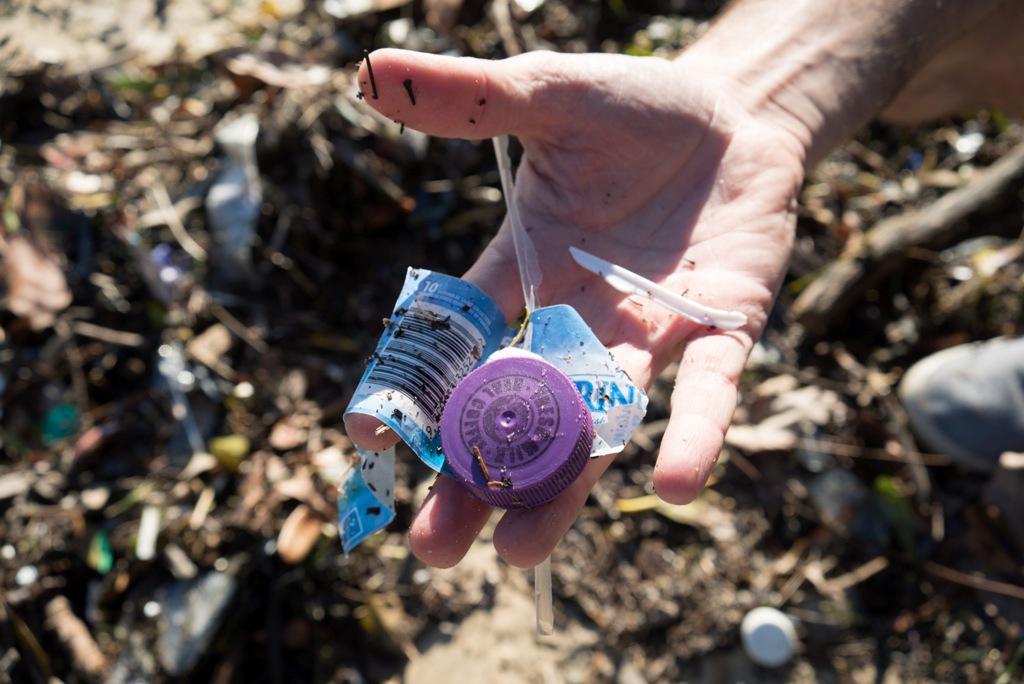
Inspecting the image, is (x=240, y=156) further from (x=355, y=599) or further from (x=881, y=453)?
(x=881, y=453)

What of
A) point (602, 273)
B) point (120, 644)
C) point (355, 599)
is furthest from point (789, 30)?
point (120, 644)

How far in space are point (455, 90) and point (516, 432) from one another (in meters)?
0.91

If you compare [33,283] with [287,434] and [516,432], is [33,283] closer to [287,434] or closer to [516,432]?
[287,434]

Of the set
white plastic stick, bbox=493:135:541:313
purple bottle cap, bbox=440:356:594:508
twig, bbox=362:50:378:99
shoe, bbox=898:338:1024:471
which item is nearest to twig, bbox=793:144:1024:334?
shoe, bbox=898:338:1024:471

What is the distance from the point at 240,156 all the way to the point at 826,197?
111 inches

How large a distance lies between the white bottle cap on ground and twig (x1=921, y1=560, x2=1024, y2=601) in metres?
0.67

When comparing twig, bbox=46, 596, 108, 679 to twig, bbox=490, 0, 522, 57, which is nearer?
twig, bbox=46, 596, 108, 679

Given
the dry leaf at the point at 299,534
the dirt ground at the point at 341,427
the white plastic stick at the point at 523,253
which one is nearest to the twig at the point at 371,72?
the white plastic stick at the point at 523,253

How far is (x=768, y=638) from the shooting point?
306 cm

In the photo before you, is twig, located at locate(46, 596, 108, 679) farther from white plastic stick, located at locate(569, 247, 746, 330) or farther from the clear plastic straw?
white plastic stick, located at locate(569, 247, 746, 330)

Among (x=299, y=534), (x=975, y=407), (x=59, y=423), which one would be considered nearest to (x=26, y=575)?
(x=59, y=423)

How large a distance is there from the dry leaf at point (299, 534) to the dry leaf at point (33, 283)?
1398 mm

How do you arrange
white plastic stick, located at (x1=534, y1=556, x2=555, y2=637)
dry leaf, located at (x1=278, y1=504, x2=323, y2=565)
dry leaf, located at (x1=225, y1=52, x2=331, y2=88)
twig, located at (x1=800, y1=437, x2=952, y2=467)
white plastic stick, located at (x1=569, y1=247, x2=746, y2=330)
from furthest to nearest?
dry leaf, located at (x1=225, y1=52, x2=331, y2=88) < twig, located at (x1=800, y1=437, x2=952, y2=467) < dry leaf, located at (x1=278, y1=504, x2=323, y2=565) < white plastic stick, located at (x1=569, y1=247, x2=746, y2=330) < white plastic stick, located at (x1=534, y1=556, x2=555, y2=637)

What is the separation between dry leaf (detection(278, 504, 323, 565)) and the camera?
302cm
